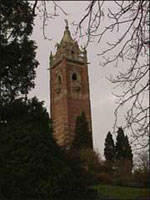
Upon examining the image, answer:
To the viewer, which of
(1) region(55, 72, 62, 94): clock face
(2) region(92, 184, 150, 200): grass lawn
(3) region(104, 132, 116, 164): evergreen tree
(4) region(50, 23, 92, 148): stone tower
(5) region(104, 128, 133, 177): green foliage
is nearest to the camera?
(2) region(92, 184, 150, 200): grass lawn

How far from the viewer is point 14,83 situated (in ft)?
76.6

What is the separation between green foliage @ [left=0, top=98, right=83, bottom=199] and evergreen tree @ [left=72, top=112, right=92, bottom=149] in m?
23.2

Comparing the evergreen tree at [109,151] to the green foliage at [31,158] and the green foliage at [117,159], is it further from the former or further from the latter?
the green foliage at [31,158]

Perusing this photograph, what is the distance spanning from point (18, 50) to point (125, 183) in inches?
771

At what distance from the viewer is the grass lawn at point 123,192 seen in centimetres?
3052

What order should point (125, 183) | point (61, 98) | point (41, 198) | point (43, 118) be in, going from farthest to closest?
point (61, 98)
point (125, 183)
point (43, 118)
point (41, 198)

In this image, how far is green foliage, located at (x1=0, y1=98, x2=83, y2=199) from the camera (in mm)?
21562

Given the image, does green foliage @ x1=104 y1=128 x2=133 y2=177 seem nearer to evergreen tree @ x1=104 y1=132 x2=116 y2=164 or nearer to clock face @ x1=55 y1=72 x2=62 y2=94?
evergreen tree @ x1=104 y1=132 x2=116 y2=164

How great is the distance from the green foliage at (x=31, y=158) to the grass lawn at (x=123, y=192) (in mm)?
7508

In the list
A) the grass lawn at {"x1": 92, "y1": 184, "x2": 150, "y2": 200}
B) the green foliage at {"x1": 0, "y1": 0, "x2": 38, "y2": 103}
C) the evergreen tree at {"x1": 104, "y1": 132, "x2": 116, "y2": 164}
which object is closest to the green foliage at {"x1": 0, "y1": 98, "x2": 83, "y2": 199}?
the green foliage at {"x1": 0, "y1": 0, "x2": 38, "y2": 103}

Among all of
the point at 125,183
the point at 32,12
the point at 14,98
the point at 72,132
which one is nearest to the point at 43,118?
the point at 14,98

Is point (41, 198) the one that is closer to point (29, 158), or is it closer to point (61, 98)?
point (29, 158)

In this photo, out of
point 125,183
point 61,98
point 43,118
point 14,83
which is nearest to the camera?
point 14,83

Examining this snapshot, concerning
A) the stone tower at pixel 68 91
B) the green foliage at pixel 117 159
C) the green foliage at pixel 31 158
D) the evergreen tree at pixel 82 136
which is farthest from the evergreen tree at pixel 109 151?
the green foliage at pixel 31 158
